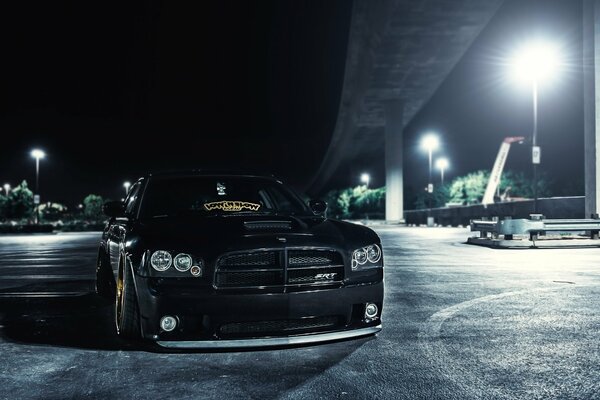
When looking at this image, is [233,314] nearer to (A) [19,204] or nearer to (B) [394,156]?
(B) [394,156]

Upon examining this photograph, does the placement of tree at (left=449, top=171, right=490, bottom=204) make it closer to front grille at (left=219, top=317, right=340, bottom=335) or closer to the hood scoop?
the hood scoop

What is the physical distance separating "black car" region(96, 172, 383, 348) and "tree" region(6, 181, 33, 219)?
11564cm

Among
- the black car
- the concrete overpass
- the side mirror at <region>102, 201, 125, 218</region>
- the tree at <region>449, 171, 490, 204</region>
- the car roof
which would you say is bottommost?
the black car

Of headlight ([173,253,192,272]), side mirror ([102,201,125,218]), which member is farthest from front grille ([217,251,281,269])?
side mirror ([102,201,125,218])

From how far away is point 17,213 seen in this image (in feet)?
357

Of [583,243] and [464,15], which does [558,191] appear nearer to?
[464,15]

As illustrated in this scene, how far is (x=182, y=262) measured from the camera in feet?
14.7

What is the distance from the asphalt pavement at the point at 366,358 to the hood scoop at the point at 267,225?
97 centimetres

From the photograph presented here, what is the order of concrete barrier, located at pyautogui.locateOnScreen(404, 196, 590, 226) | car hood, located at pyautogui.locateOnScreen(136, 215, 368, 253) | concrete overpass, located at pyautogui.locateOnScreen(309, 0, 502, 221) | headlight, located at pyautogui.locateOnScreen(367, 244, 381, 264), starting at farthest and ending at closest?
1. concrete overpass, located at pyautogui.locateOnScreen(309, 0, 502, 221)
2. concrete barrier, located at pyautogui.locateOnScreen(404, 196, 590, 226)
3. headlight, located at pyautogui.locateOnScreen(367, 244, 381, 264)
4. car hood, located at pyautogui.locateOnScreen(136, 215, 368, 253)

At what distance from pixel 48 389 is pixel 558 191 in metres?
97.5

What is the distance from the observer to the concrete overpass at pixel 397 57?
39.8 meters

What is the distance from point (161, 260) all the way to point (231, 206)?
2008 millimetres

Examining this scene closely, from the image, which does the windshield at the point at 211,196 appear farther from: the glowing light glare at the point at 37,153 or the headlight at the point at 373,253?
the glowing light glare at the point at 37,153

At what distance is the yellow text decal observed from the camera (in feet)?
21.0
